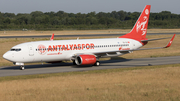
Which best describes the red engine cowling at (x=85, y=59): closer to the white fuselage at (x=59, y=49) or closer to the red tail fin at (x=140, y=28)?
the white fuselage at (x=59, y=49)

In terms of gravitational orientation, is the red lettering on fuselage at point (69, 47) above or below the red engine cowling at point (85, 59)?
above

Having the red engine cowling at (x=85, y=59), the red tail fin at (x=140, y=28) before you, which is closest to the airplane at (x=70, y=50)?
the red engine cowling at (x=85, y=59)

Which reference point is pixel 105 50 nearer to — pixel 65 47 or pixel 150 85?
pixel 65 47

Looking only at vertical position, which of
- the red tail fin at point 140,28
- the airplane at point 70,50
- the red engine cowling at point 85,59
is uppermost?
the red tail fin at point 140,28

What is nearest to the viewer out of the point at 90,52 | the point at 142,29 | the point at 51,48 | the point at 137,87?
the point at 137,87

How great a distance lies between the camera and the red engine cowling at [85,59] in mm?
32125

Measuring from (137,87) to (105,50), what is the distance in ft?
55.7

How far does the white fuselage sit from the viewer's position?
30.6m

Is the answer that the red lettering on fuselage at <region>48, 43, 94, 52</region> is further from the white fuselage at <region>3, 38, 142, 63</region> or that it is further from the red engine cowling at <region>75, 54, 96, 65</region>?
the red engine cowling at <region>75, 54, 96, 65</region>

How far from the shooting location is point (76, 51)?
3409 centimetres

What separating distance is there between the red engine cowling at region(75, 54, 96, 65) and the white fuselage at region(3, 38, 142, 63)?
1308 mm

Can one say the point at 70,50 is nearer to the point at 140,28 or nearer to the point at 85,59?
the point at 85,59

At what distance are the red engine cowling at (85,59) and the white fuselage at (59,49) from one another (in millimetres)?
1308

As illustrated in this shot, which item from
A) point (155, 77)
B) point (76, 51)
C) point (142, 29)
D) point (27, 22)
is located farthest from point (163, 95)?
point (27, 22)
